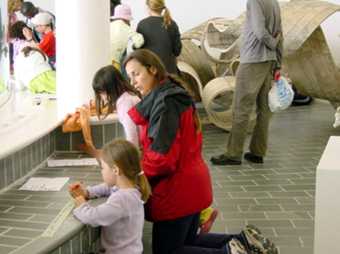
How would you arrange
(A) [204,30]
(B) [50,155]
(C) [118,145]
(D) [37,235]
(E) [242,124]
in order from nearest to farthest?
(D) [37,235] < (C) [118,145] < (B) [50,155] < (E) [242,124] < (A) [204,30]

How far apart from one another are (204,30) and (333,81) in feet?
6.23

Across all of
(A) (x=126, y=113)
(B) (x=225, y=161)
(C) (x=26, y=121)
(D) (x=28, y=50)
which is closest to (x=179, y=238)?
(A) (x=126, y=113)

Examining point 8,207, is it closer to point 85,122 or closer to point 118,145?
point 118,145

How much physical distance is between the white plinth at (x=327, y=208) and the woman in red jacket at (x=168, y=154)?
0.48 metres

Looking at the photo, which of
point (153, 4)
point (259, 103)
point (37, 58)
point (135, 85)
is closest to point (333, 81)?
point (259, 103)

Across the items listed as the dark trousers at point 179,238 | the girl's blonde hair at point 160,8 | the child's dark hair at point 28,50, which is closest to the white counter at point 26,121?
the child's dark hair at point 28,50

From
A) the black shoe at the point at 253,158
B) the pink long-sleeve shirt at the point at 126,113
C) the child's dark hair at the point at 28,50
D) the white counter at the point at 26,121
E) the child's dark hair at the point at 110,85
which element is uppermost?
the child's dark hair at the point at 28,50

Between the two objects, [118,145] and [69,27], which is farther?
[69,27]

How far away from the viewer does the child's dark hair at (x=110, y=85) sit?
3732mm

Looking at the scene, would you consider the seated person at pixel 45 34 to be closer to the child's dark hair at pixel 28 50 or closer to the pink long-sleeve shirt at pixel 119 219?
the child's dark hair at pixel 28 50

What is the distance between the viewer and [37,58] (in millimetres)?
6078

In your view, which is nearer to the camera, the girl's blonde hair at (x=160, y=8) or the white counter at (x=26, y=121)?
the white counter at (x=26, y=121)

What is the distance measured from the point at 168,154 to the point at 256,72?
9.38 feet

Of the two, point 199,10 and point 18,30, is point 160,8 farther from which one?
point 199,10
